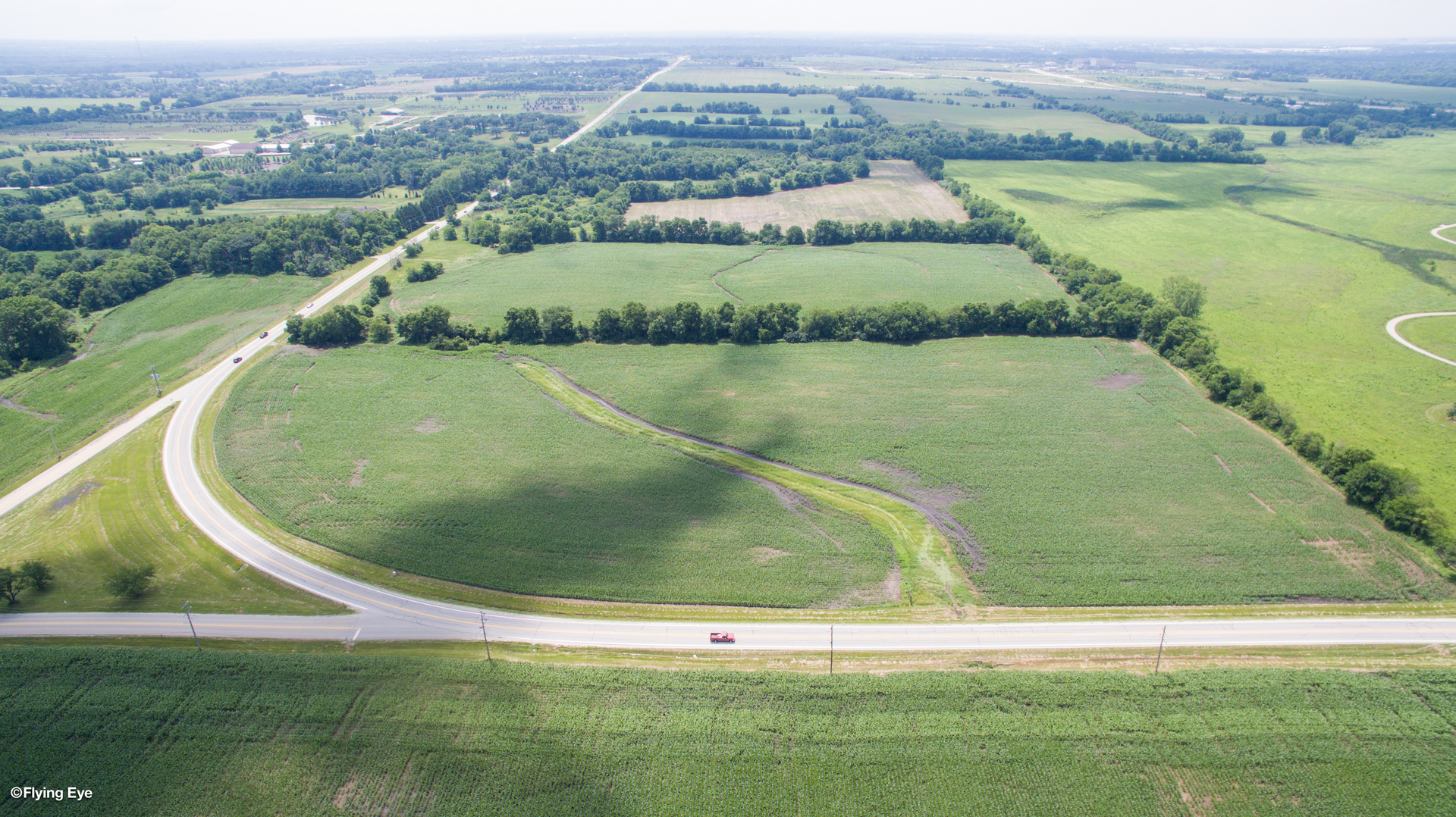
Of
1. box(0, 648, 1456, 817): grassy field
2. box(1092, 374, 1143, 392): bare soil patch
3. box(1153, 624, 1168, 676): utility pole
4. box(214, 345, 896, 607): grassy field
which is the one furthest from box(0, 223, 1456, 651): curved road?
box(1092, 374, 1143, 392): bare soil patch

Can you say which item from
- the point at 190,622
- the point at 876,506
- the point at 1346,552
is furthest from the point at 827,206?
the point at 190,622

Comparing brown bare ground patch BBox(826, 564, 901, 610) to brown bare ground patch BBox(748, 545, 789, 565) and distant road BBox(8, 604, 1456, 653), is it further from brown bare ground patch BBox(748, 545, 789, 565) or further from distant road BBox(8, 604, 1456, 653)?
brown bare ground patch BBox(748, 545, 789, 565)

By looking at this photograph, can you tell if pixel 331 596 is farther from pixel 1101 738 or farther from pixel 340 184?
pixel 340 184

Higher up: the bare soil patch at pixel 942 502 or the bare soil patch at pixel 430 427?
the bare soil patch at pixel 430 427

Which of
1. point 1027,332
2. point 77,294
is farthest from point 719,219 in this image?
point 77,294

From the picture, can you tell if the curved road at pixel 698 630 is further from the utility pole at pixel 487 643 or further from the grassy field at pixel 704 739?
the grassy field at pixel 704 739

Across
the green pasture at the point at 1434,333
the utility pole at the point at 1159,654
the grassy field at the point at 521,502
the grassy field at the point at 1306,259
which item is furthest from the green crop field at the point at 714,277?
the utility pole at the point at 1159,654

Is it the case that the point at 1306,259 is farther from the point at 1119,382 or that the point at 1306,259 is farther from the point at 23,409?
the point at 23,409
